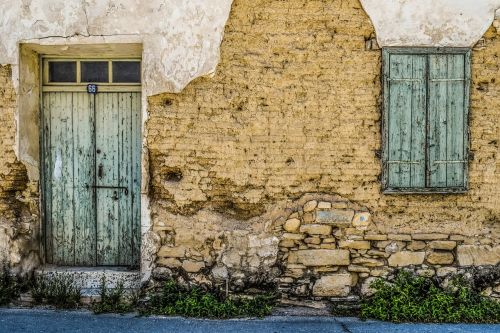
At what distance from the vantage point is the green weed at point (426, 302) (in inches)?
208

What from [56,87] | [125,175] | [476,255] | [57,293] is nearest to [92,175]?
[125,175]

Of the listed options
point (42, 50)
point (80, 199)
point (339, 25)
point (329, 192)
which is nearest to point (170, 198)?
point (80, 199)

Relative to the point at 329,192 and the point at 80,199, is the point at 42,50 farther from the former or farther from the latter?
the point at 329,192

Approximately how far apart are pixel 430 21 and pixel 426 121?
97 centimetres

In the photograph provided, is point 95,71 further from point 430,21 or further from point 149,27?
point 430,21

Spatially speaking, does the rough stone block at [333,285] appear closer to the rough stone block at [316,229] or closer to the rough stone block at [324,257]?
the rough stone block at [324,257]

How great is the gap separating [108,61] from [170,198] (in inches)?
64.9

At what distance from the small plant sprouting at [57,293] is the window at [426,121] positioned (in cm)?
326

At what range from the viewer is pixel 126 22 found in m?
5.50

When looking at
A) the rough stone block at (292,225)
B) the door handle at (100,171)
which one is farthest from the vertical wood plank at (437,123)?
the door handle at (100,171)

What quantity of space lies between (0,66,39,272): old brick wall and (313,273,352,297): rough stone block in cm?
297

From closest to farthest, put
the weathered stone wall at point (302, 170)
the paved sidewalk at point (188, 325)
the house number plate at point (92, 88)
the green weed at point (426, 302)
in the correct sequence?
the paved sidewalk at point (188, 325), the green weed at point (426, 302), the weathered stone wall at point (302, 170), the house number plate at point (92, 88)

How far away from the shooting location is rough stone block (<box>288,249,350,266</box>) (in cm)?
555

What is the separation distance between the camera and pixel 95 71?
596cm
